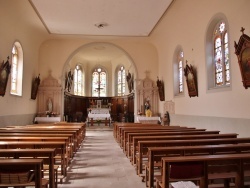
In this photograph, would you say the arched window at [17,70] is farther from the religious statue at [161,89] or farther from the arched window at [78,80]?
the arched window at [78,80]

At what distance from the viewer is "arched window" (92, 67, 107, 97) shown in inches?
932

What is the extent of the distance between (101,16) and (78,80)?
10992mm

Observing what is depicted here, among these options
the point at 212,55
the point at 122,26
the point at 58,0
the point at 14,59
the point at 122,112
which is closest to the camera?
the point at 212,55

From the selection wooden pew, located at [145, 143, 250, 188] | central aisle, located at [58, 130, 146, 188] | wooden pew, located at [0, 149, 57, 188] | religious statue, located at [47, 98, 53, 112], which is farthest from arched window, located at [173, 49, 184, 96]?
wooden pew, located at [0, 149, 57, 188]

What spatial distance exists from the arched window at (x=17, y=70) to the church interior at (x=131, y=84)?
52 millimetres

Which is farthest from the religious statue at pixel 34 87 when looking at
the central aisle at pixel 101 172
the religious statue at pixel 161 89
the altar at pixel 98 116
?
the central aisle at pixel 101 172

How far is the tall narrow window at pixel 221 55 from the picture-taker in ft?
28.3

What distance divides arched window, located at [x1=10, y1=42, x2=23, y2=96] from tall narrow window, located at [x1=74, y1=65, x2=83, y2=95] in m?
8.89

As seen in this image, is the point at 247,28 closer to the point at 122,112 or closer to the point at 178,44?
the point at 178,44

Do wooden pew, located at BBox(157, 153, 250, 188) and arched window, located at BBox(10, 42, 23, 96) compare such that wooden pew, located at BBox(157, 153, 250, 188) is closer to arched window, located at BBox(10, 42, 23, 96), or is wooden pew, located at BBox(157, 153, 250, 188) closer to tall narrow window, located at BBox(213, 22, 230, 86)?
tall narrow window, located at BBox(213, 22, 230, 86)

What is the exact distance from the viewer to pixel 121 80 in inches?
901

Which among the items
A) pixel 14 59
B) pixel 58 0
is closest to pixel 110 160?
pixel 58 0

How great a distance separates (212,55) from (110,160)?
5.88 m

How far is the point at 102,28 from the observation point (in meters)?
14.1
